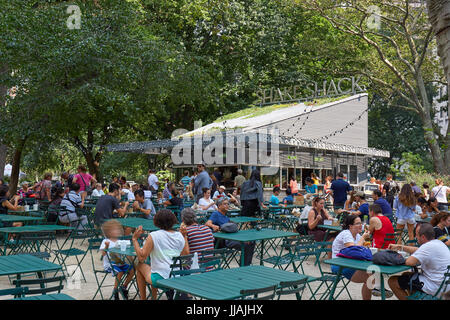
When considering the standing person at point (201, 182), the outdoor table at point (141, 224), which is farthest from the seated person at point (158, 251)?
the standing person at point (201, 182)

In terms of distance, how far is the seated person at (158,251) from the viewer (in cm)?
570

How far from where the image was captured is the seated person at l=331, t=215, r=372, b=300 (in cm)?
616

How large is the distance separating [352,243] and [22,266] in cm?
406

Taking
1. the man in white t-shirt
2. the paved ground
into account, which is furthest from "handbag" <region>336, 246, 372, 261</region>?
the paved ground

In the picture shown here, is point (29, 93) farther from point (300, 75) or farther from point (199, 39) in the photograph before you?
point (300, 75)

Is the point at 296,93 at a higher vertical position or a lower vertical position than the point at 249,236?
higher

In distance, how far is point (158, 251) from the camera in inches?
226

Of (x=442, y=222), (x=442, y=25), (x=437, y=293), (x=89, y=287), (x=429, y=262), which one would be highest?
(x=442, y=25)

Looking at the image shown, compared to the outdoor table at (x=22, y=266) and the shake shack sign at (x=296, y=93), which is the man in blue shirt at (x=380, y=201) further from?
the shake shack sign at (x=296, y=93)

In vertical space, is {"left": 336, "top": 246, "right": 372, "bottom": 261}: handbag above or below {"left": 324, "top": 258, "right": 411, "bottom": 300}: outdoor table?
above

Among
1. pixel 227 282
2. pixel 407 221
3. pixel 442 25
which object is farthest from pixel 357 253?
pixel 407 221

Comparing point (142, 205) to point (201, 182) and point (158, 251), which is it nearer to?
point (201, 182)

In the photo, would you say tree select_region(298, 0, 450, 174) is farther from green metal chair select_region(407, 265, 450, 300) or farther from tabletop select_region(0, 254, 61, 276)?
tabletop select_region(0, 254, 61, 276)

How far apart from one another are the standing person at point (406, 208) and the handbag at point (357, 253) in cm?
571
